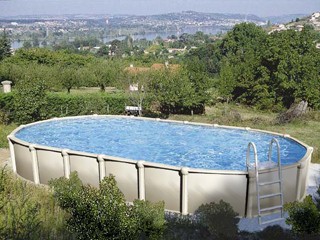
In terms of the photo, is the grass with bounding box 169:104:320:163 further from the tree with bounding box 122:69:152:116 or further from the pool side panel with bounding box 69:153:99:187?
the pool side panel with bounding box 69:153:99:187

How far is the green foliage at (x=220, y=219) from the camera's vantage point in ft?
29.9

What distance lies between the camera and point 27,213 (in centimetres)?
888

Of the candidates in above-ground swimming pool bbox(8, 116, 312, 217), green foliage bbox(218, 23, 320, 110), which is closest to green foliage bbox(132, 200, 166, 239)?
above-ground swimming pool bbox(8, 116, 312, 217)

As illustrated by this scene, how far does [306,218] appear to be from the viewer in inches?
314

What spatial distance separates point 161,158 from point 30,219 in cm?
734

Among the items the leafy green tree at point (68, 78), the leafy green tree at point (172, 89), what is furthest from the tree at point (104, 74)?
the leafy green tree at point (172, 89)

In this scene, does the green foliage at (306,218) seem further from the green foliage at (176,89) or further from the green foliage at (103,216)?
the green foliage at (176,89)

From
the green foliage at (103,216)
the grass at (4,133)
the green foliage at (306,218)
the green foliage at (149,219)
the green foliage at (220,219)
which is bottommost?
the grass at (4,133)

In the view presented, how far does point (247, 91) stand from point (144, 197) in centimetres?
2191

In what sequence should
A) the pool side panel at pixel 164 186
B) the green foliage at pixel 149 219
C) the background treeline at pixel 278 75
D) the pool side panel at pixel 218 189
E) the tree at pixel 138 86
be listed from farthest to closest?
the background treeline at pixel 278 75
the tree at pixel 138 86
the pool side panel at pixel 164 186
the pool side panel at pixel 218 189
the green foliage at pixel 149 219

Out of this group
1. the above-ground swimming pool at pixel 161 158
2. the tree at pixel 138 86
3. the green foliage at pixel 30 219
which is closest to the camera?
the green foliage at pixel 30 219

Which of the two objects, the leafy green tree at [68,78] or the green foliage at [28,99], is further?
the leafy green tree at [68,78]

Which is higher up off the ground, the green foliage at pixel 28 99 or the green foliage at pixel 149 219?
the green foliage at pixel 149 219

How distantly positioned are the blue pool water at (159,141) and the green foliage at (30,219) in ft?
19.1
